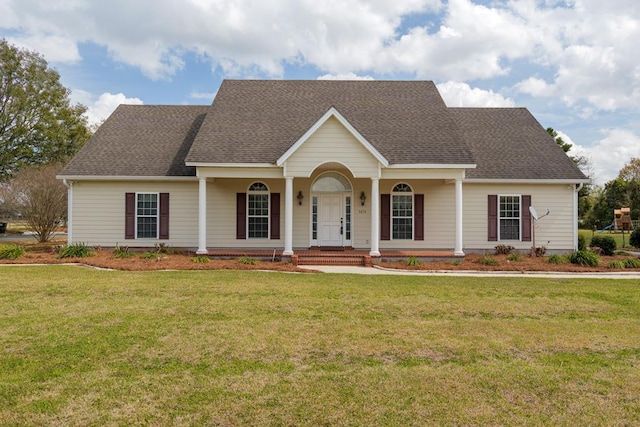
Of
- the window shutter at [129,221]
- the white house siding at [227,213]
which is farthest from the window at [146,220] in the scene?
the white house siding at [227,213]

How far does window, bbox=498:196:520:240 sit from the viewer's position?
1759 centimetres

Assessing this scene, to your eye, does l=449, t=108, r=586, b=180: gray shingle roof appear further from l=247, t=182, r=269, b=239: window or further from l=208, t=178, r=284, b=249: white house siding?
l=247, t=182, r=269, b=239: window

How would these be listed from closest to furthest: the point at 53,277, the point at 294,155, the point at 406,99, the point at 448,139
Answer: the point at 53,277, the point at 294,155, the point at 448,139, the point at 406,99

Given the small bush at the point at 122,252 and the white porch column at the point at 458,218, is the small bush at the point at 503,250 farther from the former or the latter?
the small bush at the point at 122,252

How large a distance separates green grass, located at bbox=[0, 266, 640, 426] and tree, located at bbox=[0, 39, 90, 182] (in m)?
31.4

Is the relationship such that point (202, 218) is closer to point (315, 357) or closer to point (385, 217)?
point (385, 217)

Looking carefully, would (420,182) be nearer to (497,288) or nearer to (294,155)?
(294,155)

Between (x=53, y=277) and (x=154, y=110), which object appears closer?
(x=53, y=277)

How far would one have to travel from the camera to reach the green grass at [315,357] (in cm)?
396

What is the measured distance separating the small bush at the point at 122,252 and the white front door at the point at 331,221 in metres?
7.14

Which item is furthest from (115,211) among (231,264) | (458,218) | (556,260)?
(556,260)

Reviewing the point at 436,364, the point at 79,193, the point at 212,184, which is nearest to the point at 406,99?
the point at 212,184

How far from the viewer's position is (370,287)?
33.8ft

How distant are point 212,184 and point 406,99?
9.52 m
